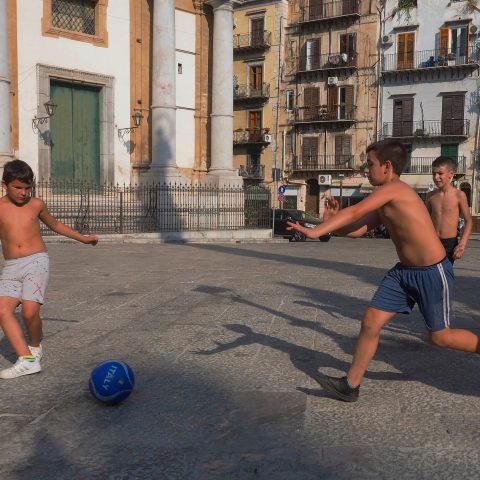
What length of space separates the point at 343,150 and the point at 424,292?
125ft

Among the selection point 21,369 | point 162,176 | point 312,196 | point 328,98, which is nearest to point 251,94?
point 328,98

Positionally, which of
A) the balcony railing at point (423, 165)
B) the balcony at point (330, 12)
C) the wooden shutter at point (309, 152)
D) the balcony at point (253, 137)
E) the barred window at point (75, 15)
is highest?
the balcony at point (330, 12)

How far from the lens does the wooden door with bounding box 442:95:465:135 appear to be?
3656cm

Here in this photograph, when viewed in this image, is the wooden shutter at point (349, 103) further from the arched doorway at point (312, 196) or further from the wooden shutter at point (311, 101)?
the arched doorway at point (312, 196)

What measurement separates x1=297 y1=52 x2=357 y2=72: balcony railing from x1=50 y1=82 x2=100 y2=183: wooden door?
23845 mm

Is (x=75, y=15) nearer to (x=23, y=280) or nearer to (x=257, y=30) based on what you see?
(x=23, y=280)

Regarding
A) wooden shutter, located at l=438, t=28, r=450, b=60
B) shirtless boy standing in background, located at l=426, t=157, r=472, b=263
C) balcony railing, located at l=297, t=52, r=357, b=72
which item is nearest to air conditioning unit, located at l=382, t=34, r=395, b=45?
balcony railing, located at l=297, t=52, r=357, b=72

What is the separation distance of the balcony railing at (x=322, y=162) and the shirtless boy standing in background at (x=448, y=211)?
3448 centimetres

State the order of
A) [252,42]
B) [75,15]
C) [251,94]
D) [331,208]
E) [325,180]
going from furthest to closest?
[251,94] < [252,42] < [325,180] < [75,15] < [331,208]

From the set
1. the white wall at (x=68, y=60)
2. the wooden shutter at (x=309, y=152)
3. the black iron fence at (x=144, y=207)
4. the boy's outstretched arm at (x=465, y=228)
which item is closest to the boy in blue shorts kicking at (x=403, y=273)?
the boy's outstretched arm at (x=465, y=228)

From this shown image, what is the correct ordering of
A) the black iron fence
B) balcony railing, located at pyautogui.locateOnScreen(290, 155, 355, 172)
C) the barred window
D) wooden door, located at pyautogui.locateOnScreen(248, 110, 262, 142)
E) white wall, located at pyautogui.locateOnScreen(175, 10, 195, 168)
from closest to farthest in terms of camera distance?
the black iron fence < the barred window < white wall, located at pyautogui.locateOnScreen(175, 10, 195, 168) < balcony railing, located at pyautogui.locateOnScreen(290, 155, 355, 172) < wooden door, located at pyautogui.locateOnScreen(248, 110, 262, 142)

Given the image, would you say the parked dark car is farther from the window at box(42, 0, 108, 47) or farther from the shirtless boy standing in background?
the shirtless boy standing in background

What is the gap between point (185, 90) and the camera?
22625 millimetres

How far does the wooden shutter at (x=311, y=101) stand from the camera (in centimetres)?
4172
